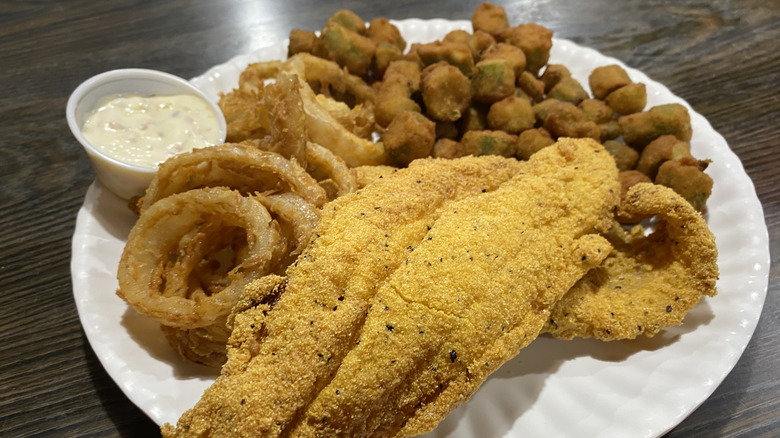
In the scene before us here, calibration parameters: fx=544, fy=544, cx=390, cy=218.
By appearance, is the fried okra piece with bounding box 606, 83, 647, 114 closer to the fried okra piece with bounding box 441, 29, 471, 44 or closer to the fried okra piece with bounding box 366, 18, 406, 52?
the fried okra piece with bounding box 441, 29, 471, 44

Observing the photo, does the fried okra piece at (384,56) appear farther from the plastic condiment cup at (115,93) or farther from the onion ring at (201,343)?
the onion ring at (201,343)

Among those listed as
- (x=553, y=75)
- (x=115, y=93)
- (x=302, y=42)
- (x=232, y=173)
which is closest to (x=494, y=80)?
(x=553, y=75)

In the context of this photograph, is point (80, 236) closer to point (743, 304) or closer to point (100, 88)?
point (100, 88)

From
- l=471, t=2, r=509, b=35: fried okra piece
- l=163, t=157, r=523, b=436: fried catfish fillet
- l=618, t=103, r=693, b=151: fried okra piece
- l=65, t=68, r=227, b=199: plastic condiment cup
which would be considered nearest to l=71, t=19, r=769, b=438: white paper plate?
l=65, t=68, r=227, b=199: plastic condiment cup

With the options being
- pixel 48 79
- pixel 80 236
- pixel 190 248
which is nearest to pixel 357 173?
pixel 190 248

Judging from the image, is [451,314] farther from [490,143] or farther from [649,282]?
[490,143]
